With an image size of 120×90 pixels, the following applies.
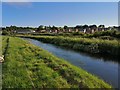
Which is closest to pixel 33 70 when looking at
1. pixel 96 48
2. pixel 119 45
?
pixel 119 45

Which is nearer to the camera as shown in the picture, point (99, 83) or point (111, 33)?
point (99, 83)

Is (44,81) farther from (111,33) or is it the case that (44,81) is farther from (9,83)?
(111,33)

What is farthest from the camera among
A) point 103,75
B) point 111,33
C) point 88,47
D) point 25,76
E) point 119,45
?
point 111,33

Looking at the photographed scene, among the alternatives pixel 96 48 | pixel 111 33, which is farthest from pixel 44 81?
pixel 111 33

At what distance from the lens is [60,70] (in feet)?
48.3

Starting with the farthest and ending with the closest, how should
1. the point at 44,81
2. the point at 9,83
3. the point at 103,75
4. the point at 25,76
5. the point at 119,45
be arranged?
the point at 119,45
the point at 103,75
the point at 25,76
the point at 44,81
the point at 9,83

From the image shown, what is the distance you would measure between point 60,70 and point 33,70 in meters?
1.86

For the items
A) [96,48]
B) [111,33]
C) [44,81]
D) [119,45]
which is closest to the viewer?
[44,81]

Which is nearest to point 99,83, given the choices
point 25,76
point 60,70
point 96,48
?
point 60,70

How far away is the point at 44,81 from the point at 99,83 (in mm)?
3205

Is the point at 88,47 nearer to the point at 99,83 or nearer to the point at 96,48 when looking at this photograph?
the point at 96,48

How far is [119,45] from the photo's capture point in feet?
92.4

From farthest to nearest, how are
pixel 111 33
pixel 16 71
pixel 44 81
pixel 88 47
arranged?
pixel 111 33
pixel 88 47
pixel 16 71
pixel 44 81

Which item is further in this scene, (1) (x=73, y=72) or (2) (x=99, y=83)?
(1) (x=73, y=72)
